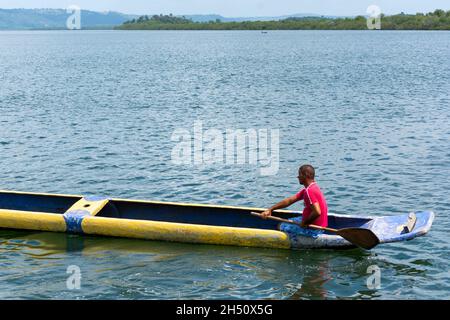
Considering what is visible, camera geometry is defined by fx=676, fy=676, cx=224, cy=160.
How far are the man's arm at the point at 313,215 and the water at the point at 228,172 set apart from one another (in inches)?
31.2

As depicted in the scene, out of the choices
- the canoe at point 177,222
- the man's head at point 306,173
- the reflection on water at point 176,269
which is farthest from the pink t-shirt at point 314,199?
the reflection on water at point 176,269

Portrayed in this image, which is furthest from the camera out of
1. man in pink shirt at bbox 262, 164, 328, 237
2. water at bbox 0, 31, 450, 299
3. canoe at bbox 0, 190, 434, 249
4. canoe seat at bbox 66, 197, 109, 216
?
canoe seat at bbox 66, 197, 109, 216

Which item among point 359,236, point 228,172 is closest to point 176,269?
point 359,236

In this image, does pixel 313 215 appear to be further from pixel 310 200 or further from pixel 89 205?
pixel 89 205

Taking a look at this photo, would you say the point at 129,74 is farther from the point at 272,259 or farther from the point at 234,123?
the point at 272,259

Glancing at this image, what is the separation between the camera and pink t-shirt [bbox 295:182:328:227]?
14.6 meters

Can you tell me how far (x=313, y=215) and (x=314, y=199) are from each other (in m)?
0.41

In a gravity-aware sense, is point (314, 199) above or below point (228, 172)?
above

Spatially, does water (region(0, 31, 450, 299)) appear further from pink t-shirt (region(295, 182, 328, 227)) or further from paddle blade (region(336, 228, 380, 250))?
pink t-shirt (region(295, 182, 328, 227))

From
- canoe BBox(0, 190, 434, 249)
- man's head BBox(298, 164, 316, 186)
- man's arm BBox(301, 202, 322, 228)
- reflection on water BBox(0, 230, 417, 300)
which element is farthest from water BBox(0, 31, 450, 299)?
man's head BBox(298, 164, 316, 186)

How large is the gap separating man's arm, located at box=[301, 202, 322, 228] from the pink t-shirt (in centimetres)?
7

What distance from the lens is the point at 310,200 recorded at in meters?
14.6
